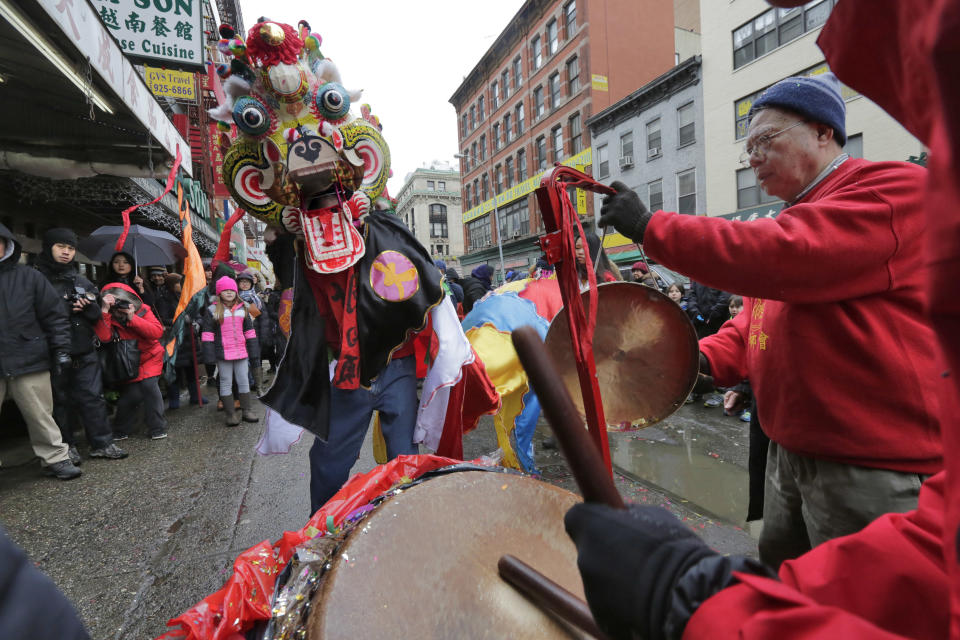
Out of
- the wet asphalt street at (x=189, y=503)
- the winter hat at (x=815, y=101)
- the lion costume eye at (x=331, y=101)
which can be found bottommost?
the wet asphalt street at (x=189, y=503)

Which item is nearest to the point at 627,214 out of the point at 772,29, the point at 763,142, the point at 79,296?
the point at 763,142

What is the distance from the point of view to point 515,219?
98.8 feet

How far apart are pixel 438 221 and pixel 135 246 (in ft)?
190

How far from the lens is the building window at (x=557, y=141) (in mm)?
24891

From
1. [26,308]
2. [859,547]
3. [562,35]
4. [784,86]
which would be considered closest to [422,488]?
[859,547]

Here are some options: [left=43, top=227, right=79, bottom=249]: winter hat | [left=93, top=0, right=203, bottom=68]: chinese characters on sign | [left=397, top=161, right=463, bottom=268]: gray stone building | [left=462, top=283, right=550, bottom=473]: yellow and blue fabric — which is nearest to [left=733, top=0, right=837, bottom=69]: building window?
[left=93, top=0, right=203, bottom=68]: chinese characters on sign

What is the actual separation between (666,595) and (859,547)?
343 millimetres

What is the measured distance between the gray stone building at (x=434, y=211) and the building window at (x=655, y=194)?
4133 cm

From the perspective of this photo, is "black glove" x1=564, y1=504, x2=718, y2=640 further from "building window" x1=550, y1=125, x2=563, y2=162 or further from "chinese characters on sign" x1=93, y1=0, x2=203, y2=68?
"building window" x1=550, y1=125, x2=563, y2=162

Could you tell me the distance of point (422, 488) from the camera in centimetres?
126

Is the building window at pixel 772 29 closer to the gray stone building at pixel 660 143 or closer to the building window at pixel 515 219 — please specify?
the gray stone building at pixel 660 143

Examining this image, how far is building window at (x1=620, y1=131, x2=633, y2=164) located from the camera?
65.0 ft

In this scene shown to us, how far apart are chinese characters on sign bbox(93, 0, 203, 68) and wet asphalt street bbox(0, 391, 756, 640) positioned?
4.43 m

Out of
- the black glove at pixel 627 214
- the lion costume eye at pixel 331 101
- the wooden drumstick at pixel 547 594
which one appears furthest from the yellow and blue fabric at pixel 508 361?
the wooden drumstick at pixel 547 594
